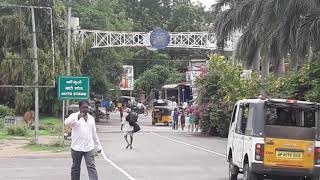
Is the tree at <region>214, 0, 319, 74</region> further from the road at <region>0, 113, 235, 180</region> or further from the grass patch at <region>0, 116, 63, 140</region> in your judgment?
the grass patch at <region>0, 116, 63, 140</region>

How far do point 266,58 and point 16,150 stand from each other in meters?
14.6

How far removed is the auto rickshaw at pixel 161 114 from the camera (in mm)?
60438

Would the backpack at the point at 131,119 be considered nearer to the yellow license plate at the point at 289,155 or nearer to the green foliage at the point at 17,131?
the green foliage at the point at 17,131

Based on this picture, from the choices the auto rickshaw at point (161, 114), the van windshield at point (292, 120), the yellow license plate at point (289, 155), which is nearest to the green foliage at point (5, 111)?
the auto rickshaw at point (161, 114)

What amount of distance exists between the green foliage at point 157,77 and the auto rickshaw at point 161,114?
122 ft

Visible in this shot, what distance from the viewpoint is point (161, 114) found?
200 ft

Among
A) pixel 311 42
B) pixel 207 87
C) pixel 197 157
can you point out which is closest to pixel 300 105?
pixel 197 157

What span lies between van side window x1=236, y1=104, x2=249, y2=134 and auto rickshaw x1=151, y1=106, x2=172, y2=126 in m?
44.7

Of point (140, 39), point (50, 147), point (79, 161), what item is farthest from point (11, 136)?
point (140, 39)

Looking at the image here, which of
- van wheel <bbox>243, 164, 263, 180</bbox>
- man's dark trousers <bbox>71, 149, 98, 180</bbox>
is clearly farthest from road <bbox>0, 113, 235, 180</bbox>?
man's dark trousers <bbox>71, 149, 98, 180</bbox>

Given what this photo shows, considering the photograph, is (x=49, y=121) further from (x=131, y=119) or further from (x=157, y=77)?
(x=157, y=77)

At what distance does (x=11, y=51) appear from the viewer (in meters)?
48.4

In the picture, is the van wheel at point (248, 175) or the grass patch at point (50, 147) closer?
the van wheel at point (248, 175)

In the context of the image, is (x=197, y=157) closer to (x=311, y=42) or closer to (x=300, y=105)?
(x=311, y=42)
